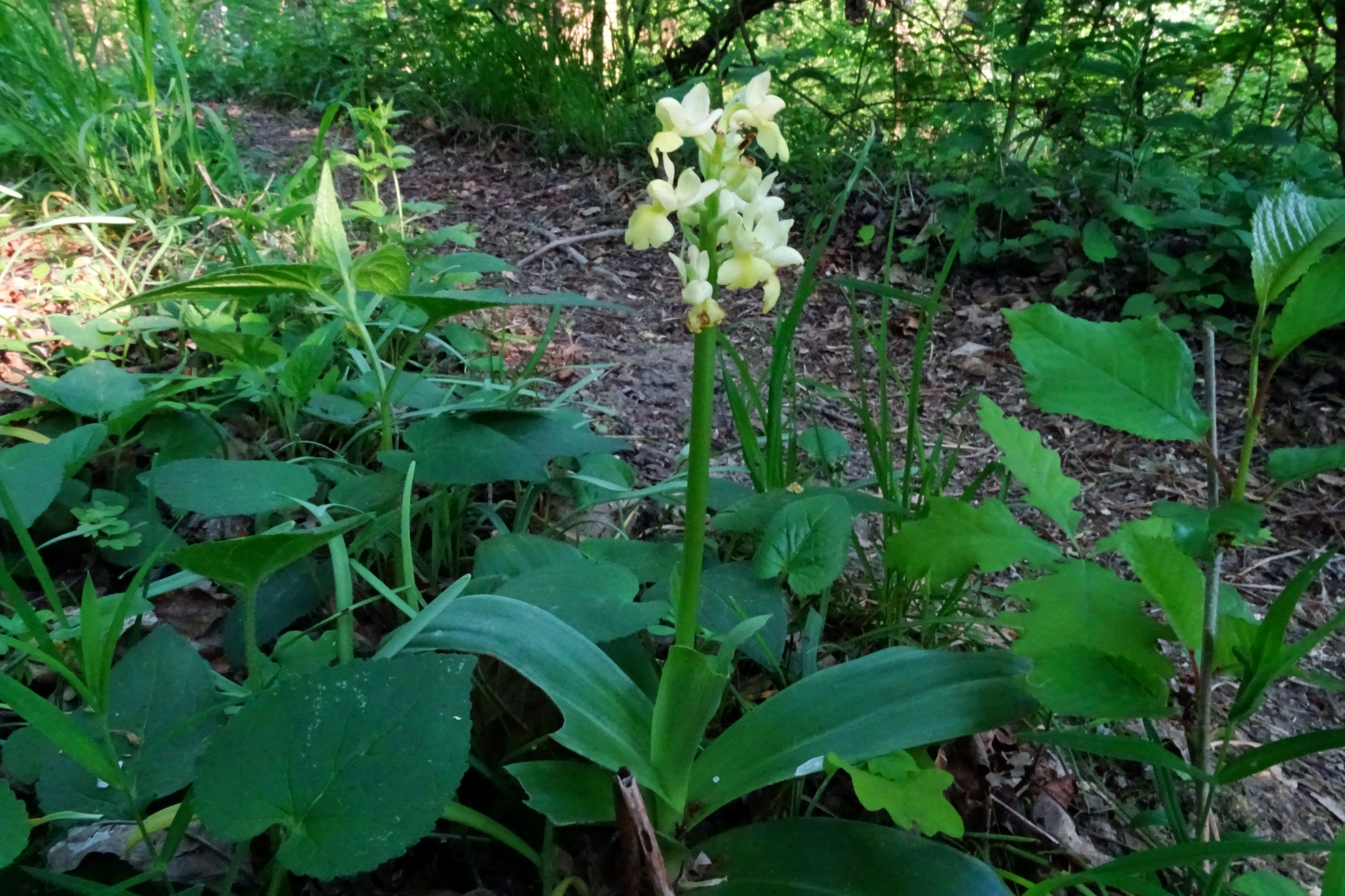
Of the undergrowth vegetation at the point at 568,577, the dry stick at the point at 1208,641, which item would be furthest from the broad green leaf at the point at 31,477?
the dry stick at the point at 1208,641

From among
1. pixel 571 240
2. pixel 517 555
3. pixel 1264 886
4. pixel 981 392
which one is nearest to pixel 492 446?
pixel 517 555

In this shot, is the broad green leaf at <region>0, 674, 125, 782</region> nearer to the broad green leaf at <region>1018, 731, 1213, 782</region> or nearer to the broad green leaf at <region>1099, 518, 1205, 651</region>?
the broad green leaf at <region>1018, 731, 1213, 782</region>

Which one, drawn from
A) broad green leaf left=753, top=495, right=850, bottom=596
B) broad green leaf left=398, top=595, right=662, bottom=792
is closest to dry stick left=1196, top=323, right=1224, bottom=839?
broad green leaf left=753, top=495, right=850, bottom=596

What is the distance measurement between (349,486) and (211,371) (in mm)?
662

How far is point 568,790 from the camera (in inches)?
26.8

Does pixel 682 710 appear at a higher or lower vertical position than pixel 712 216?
lower

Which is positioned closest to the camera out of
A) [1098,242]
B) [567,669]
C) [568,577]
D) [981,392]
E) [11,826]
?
[11,826]

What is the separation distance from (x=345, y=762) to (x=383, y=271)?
655 millimetres

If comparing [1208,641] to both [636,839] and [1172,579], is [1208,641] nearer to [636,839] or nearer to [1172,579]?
[1172,579]

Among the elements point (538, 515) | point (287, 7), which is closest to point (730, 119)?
point (538, 515)

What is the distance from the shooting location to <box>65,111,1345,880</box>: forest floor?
931 mm

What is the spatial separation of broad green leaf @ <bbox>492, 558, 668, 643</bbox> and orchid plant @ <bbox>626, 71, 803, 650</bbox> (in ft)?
0.44

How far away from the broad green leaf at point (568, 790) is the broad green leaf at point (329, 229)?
2.15ft

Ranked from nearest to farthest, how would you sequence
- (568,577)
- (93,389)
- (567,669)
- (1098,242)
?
(567,669)
(568,577)
(93,389)
(1098,242)
